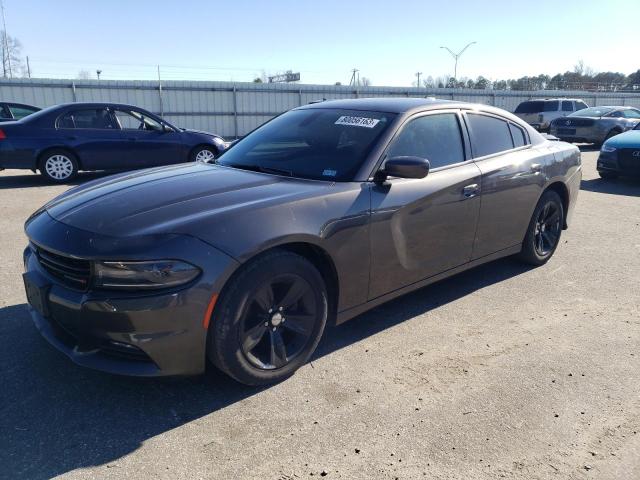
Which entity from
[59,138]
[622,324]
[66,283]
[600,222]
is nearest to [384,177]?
[66,283]

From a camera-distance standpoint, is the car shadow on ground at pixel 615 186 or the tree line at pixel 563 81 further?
the tree line at pixel 563 81

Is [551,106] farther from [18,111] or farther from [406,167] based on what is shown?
[406,167]

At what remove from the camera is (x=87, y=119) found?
9805 millimetres

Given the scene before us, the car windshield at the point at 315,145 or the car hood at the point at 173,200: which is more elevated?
the car windshield at the point at 315,145

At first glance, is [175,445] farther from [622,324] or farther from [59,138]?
[59,138]

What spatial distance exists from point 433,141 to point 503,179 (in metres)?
0.83

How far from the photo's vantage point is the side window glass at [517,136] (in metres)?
4.84

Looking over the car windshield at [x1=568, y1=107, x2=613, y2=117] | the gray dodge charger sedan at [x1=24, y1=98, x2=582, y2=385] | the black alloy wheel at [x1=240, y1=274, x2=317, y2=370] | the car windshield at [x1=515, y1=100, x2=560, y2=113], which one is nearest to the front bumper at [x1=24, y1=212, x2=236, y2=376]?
the gray dodge charger sedan at [x1=24, y1=98, x2=582, y2=385]

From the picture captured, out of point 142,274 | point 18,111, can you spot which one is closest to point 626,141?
point 142,274

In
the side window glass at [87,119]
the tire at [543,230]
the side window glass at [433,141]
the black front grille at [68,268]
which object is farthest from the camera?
the side window glass at [87,119]

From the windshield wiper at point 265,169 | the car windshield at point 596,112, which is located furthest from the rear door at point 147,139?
the car windshield at point 596,112

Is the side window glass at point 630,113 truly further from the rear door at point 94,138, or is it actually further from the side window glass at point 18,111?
the side window glass at point 18,111

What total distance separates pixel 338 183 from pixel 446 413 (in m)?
1.50

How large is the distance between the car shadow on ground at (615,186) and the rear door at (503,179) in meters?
6.02
